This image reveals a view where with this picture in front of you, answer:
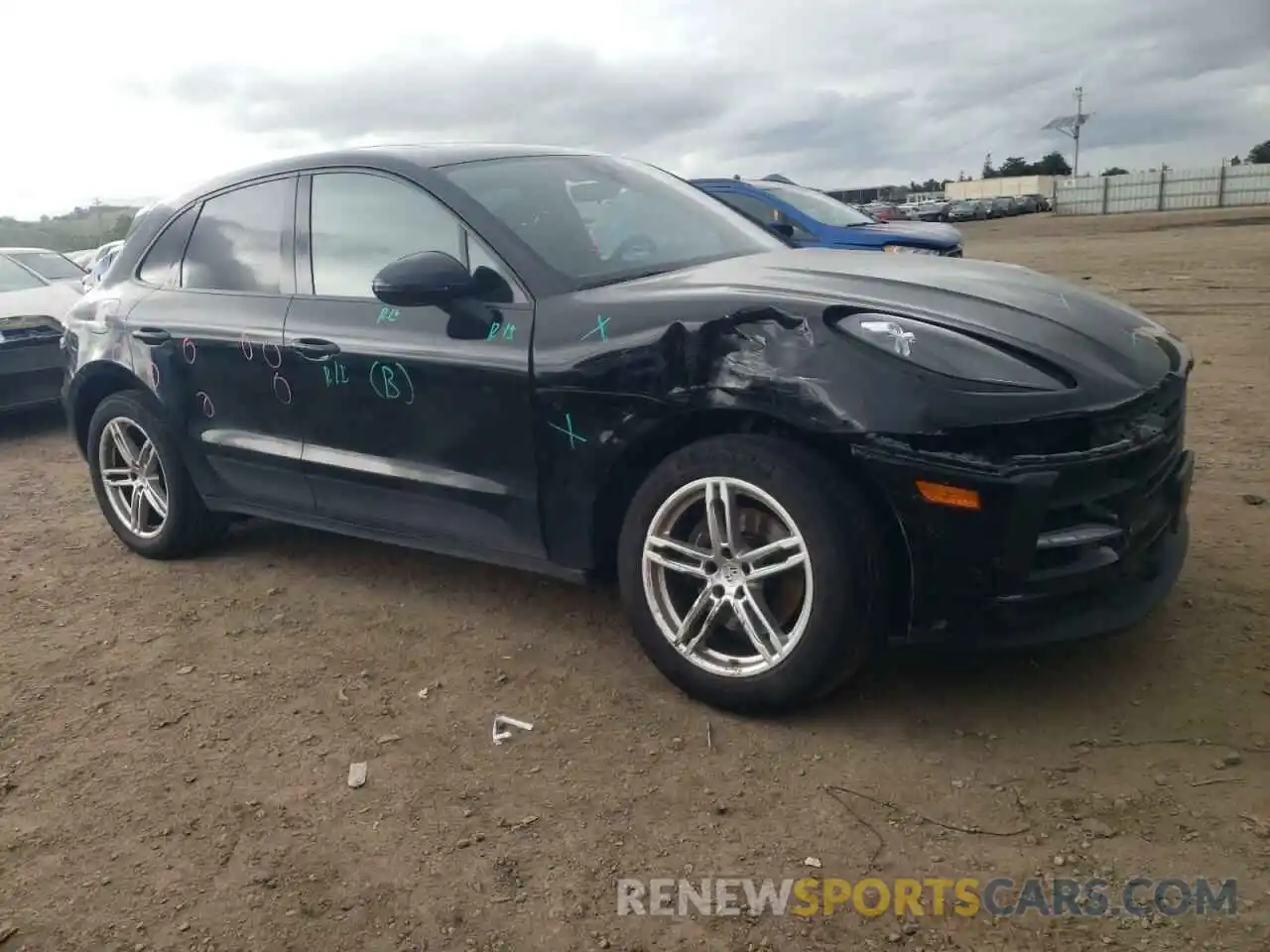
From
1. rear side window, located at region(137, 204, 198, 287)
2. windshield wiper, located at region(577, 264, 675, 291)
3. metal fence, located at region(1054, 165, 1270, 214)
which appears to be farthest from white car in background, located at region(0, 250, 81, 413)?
metal fence, located at region(1054, 165, 1270, 214)

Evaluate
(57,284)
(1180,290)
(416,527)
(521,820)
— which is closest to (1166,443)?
(521,820)

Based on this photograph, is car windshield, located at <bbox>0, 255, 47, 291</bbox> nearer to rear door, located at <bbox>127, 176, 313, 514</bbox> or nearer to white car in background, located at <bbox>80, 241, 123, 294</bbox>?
white car in background, located at <bbox>80, 241, 123, 294</bbox>

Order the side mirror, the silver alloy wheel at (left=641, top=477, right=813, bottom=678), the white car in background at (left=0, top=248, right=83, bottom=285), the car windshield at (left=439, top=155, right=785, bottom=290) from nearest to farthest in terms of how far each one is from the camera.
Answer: the silver alloy wheel at (left=641, top=477, right=813, bottom=678) → the side mirror → the car windshield at (left=439, top=155, right=785, bottom=290) → the white car in background at (left=0, top=248, right=83, bottom=285)

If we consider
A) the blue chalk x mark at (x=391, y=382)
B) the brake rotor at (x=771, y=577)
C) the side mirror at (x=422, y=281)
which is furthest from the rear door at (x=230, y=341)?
the brake rotor at (x=771, y=577)

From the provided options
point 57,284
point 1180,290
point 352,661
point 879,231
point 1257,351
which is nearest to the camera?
point 352,661

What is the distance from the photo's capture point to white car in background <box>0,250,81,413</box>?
7785 millimetres

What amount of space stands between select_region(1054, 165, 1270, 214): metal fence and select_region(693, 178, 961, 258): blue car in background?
4754cm

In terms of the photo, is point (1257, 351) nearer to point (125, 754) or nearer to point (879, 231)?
point (879, 231)

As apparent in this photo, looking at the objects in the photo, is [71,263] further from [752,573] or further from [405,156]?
[752,573]

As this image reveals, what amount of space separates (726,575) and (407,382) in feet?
4.24

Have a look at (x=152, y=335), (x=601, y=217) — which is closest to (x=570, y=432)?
(x=601, y=217)

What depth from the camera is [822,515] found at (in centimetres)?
278

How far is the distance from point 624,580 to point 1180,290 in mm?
11784
